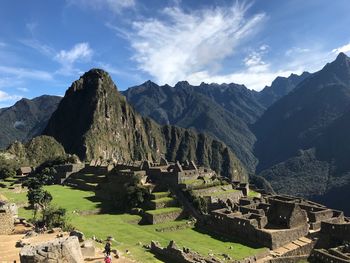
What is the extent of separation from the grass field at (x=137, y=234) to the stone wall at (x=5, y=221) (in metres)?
6.09

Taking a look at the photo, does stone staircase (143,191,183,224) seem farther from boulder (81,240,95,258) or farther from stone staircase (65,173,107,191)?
boulder (81,240,95,258)

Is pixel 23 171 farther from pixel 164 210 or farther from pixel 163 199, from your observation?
pixel 164 210

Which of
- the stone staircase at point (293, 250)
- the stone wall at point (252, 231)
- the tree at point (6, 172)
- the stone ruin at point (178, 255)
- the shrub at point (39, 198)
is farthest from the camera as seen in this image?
the tree at point (6, 172)

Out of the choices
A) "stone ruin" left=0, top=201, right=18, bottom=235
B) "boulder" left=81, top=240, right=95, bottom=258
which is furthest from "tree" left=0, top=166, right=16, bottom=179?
"boulder" left=81, top=240, right=95, bottom=258

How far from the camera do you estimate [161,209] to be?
39.1m

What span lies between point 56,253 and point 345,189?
6202 inches

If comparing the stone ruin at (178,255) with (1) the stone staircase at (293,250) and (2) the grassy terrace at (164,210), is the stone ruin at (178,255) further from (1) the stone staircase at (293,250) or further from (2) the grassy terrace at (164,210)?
(2) the grassy terrace at (164,210)

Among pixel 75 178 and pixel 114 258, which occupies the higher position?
pixel 75 178

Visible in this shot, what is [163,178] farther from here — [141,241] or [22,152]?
[22,152]

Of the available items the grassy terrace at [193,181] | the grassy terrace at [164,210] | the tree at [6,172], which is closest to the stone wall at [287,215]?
the grassy terrace at [164,210]

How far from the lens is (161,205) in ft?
130

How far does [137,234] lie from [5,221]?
11038 mm

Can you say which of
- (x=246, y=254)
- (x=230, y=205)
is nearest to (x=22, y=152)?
(x=230, y=205)

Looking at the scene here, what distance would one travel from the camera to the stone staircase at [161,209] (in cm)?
3716
